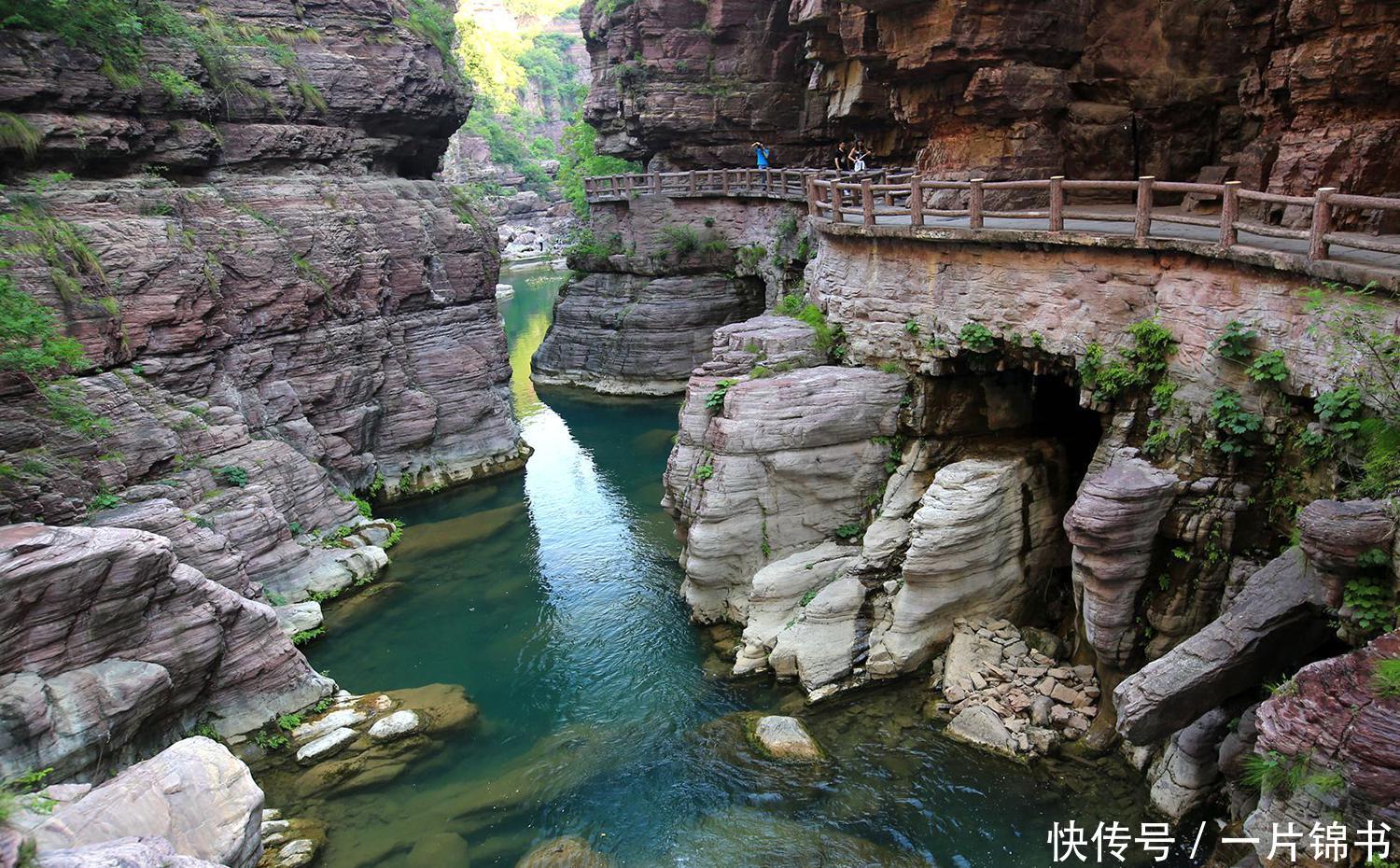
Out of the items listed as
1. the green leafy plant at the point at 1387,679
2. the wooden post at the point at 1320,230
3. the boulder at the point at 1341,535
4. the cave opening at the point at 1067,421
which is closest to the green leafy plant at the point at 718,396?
the cave opening at the point at 1067,421

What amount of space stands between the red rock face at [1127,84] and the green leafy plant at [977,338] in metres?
4.98

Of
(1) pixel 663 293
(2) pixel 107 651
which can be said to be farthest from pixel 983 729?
(1) pixel 663 293

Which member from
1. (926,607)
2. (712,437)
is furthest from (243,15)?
(926,607)

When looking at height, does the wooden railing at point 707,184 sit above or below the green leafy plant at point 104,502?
above

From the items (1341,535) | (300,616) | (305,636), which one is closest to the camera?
(1341,535)

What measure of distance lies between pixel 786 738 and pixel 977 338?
24.6 feet

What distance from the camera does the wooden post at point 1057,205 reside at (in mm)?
12711

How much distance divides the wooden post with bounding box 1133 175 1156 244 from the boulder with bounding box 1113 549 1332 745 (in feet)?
15.8

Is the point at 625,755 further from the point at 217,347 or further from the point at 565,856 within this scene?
the point at 217,347

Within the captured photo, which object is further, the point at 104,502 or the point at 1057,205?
the point at 104,502

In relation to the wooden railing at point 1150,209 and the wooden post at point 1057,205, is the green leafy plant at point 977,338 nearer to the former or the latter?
the wooden railing at point 1150,209

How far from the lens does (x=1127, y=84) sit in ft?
58.7

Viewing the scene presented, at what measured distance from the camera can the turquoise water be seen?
417 inches

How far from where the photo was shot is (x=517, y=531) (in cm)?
2131
